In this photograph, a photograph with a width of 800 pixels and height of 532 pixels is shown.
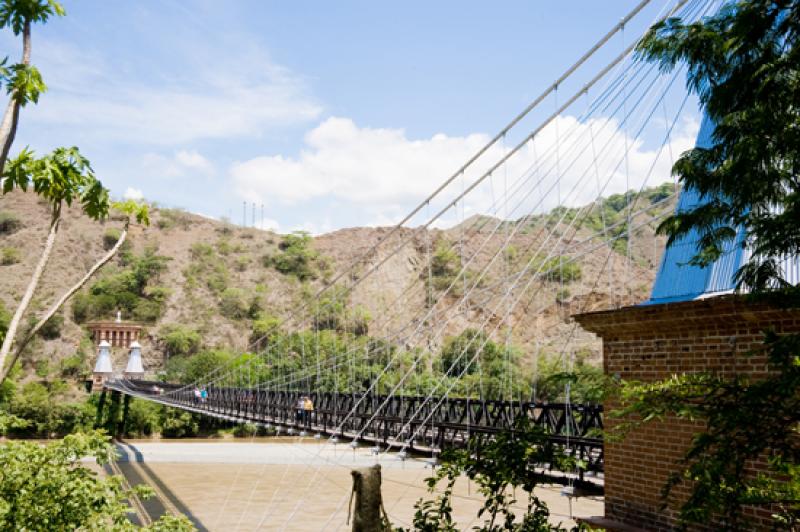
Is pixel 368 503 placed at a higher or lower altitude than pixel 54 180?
lower

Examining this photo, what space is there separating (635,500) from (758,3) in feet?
12.8

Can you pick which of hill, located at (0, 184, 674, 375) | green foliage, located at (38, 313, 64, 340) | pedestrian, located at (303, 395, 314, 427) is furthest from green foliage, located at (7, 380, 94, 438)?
pedestrian, located at (303, 395, 314, 427)

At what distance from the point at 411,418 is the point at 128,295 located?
48.6 m

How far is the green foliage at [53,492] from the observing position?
12.8 ft

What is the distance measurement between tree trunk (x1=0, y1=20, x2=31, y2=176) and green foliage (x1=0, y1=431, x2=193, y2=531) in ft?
5.97

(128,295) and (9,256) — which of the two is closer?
(128,295)

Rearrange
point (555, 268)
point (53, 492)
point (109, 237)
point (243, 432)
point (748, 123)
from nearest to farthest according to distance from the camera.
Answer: point (748, 123), point (53, 492), point (555, 268), point (243, 432), point (109, 237)

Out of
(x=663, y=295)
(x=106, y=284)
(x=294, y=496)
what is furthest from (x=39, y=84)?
(x=106, y=284)

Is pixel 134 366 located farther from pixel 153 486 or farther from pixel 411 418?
pixel 411 418

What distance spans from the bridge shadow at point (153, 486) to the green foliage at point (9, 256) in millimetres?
32303

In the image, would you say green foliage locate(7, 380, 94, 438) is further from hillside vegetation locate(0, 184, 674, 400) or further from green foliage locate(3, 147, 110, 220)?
green foliage locate(3, 147, 110, 220)

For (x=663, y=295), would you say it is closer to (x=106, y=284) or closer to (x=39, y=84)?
(x=39, y=84)

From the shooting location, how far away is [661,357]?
17.9 ft

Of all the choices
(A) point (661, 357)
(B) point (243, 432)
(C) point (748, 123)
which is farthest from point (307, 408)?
(B) point (243, 432)
